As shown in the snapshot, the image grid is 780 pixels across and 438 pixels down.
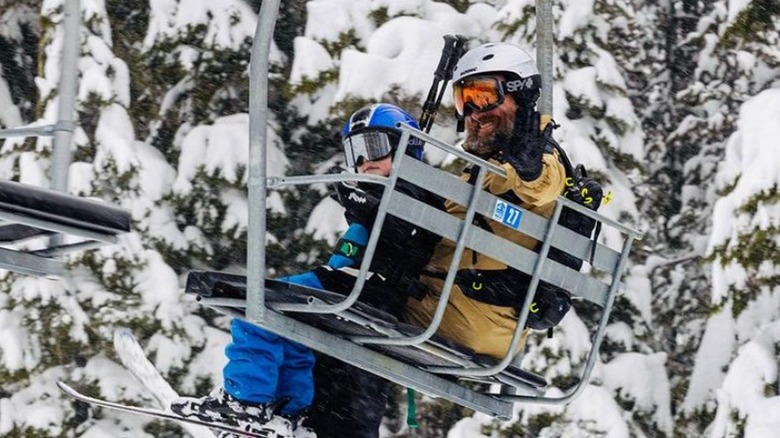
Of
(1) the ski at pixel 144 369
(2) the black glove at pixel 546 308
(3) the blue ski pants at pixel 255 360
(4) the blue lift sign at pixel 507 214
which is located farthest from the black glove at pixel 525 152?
(1) the ski at pixel 144 369

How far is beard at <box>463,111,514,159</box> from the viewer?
5176 mm

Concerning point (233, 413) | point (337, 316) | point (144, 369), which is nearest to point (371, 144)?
point (337, 316)

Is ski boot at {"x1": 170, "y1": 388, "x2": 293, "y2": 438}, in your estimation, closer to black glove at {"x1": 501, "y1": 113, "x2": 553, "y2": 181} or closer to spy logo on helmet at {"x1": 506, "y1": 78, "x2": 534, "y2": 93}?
black glove at {"x1": 501, "y1": 113, "x2": 553, "y2": 181}

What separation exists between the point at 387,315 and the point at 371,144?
0.80 metres

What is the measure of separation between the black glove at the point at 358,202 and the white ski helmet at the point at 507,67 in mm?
617

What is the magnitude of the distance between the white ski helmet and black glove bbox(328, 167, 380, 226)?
62 centimetres

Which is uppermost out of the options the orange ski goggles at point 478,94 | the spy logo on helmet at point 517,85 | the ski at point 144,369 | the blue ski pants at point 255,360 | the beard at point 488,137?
the spy logo on helmet at point 517,85

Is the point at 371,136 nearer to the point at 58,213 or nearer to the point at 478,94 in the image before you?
the point at 478,94

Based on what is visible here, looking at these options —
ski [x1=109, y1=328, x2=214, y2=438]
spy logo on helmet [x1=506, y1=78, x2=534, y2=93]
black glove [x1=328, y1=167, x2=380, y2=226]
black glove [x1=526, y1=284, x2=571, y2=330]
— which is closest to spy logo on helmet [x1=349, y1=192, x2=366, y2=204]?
black glove [x1=328, y1=167, x2=380, y2=226]

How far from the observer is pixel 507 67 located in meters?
5.16

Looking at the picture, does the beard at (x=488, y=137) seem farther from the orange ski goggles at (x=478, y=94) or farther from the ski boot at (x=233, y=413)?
the ski boot at (x=233, y=413)

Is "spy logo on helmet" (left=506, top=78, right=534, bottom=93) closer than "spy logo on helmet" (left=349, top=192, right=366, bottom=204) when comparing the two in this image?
No

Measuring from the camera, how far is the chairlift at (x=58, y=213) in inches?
179

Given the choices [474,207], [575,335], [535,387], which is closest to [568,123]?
[575,335]
